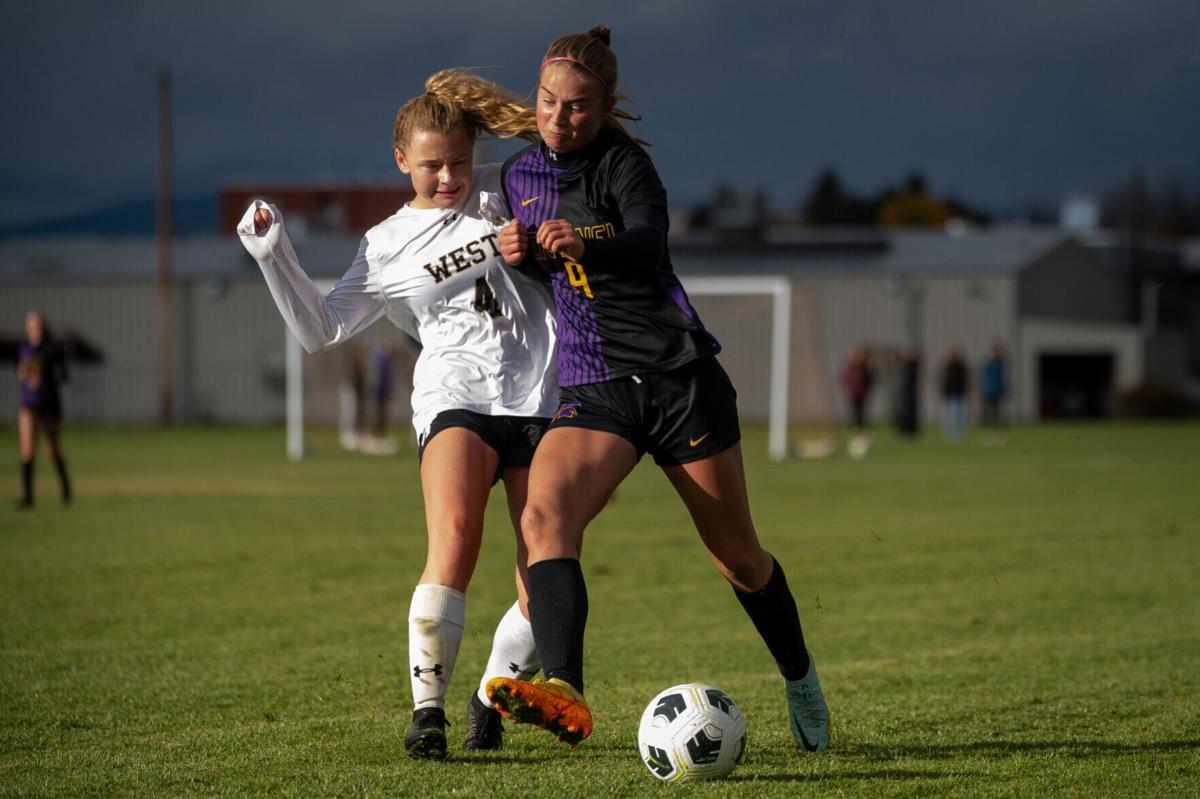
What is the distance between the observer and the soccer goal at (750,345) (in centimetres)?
2670

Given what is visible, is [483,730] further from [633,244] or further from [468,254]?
[633,244]

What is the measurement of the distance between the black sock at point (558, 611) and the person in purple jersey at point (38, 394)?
494 inches

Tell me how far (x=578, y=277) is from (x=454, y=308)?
56cm

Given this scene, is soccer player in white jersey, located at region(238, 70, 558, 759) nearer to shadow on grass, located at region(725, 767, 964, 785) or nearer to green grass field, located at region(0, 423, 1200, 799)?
green grass field, located at region(0, 423, 1200, 799)

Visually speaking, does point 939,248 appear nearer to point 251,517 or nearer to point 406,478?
point 406,478

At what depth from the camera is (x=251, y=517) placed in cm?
1471

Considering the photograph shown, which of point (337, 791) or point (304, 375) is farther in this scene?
point (304, 375)

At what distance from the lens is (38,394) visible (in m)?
16.1

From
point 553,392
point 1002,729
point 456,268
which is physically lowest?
point 1002,729

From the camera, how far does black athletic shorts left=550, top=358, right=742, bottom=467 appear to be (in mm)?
4664

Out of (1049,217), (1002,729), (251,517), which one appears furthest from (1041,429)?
(1049,217)

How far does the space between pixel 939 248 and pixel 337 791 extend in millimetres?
52995

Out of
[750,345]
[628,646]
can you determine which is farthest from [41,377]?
[750,345]

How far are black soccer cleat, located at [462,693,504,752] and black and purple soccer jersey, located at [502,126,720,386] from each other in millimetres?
1189
